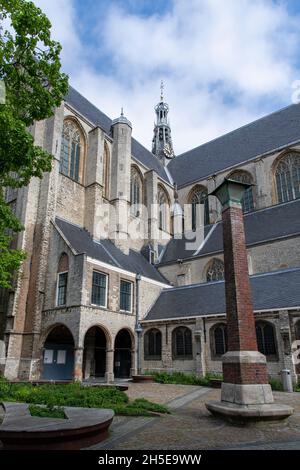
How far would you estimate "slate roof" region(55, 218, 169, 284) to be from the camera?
20406mm

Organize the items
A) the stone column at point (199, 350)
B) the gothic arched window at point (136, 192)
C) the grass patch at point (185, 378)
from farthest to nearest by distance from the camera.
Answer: the gothic arched window at point (136, 192), the stone column at point (199, 350), the grass patch at point (185, 378)

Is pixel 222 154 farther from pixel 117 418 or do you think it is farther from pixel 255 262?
pixel 117 418

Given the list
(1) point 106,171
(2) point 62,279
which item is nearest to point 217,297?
(2) point 62,279

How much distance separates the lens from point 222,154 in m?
35.1

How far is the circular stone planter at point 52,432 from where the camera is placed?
4.59m

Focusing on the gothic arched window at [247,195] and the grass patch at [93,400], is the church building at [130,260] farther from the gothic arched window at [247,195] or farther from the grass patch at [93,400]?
the grass patch at [93,400]

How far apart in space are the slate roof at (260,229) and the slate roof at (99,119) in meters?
10.0

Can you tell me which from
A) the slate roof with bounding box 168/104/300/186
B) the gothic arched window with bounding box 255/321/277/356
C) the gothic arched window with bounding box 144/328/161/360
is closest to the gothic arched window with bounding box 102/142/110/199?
the slate roof with bounding box 168/104/300/186

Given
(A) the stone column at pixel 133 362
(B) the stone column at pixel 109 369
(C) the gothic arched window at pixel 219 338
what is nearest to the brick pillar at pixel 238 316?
(C) the gothic arched window at pixel 219 338

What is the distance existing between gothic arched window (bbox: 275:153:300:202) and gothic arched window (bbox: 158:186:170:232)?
34.4ft

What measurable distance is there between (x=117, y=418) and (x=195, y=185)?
96.3ft

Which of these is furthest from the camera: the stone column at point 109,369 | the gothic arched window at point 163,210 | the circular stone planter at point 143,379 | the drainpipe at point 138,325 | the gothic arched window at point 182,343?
the gothic arched window at point 163,210

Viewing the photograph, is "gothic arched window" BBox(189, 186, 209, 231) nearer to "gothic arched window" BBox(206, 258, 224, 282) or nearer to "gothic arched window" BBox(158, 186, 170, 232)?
"gothic arched window" BBox(158, 186, 170, 232)
